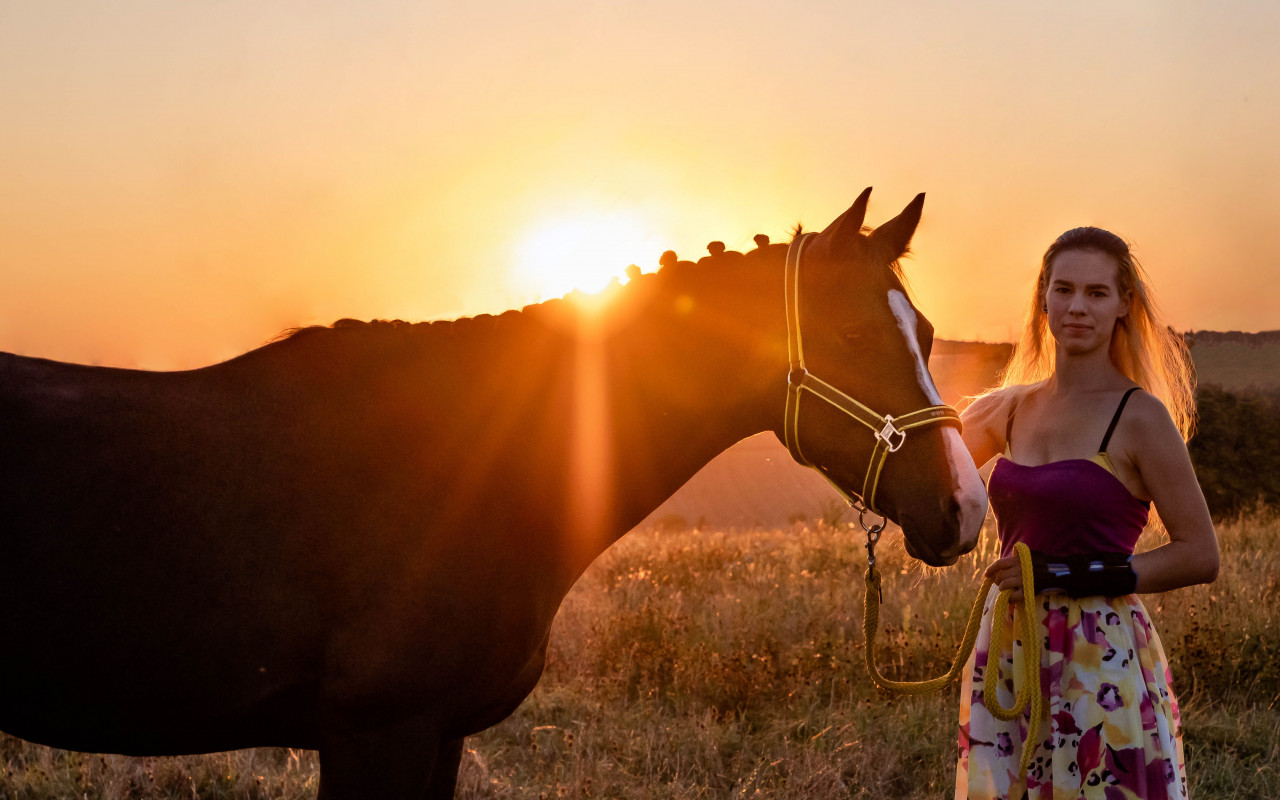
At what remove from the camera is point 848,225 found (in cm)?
249

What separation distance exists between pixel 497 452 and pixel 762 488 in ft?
143

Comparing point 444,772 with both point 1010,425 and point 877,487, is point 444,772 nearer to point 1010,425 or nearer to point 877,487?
point 877,487

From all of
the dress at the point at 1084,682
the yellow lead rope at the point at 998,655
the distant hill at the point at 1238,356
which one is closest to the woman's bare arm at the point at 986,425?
the dress at the point at 1084,682

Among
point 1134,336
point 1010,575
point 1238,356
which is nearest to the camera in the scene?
point 1010,575

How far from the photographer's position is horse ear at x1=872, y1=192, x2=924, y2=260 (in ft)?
8.35

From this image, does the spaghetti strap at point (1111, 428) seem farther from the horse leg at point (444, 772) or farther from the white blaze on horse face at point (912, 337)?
the horse leg at point (444, 772)

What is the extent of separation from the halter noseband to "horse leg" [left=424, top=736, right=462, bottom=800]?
5.05 feet

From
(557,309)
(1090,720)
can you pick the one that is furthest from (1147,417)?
(557,309)

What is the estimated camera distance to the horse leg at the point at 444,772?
2734 millimetres

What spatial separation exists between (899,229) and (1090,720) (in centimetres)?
157

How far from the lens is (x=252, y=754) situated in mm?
4414

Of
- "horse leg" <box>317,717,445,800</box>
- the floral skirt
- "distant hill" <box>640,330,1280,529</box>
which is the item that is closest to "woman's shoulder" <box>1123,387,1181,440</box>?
the floral skirt

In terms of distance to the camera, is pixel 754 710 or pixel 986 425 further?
pixel 754 710

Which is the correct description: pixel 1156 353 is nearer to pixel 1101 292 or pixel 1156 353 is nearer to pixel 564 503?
pixel 1101 292
